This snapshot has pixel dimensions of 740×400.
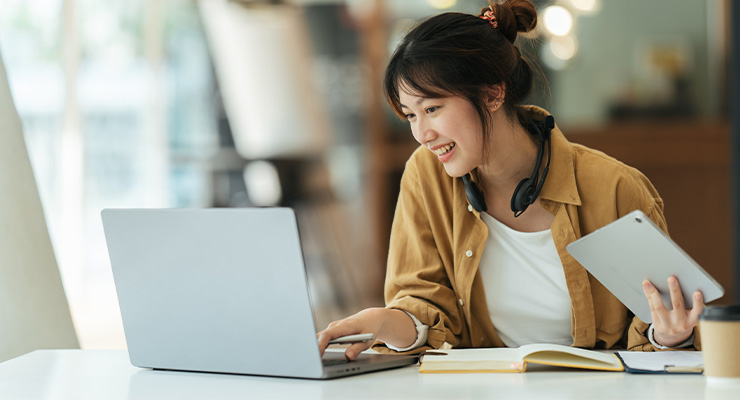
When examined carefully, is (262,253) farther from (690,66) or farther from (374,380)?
(690,66)

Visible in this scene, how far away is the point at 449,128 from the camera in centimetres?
150

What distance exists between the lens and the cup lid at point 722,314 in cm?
110

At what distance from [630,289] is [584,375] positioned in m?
0.20

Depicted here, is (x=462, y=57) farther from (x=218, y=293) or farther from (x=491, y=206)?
(x=218, y=293)

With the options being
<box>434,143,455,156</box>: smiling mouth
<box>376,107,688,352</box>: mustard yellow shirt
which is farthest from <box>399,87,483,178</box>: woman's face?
<box>376,107,688,352</box>: mustard yellow shirt

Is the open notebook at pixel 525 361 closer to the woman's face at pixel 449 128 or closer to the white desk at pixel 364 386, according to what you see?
the white desk at pixel 364 386

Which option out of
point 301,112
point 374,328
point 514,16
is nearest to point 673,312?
point 374,328

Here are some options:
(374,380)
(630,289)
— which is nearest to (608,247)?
(630,289)

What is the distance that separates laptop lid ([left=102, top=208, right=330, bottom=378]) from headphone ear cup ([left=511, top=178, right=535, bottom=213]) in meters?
0.56

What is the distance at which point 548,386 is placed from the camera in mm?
1120

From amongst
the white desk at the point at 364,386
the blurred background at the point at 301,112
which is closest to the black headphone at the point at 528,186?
the white desk at the point at 364,386

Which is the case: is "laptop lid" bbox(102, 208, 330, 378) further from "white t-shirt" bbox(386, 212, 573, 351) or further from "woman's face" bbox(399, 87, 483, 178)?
"white t-shirt" bbox(386, 212, 573, 351)

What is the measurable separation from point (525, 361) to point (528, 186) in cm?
42

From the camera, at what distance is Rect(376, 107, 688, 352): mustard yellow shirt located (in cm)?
155
